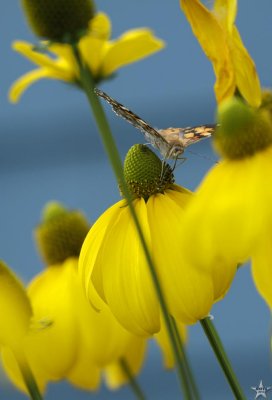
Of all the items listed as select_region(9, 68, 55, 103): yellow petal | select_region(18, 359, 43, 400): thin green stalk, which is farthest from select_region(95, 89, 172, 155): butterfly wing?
select_region(9, 68, 55, 103): yellow petal

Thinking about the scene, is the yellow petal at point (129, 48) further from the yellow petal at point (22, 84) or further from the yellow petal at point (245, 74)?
the yellow petal at point (245, 74)

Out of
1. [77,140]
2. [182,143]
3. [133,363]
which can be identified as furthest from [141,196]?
[77,140]

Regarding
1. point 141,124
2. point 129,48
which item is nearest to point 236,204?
point 141,124

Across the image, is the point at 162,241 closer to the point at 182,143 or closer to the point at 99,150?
the point at 182,143

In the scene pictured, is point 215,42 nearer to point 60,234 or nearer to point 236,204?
point 236,204

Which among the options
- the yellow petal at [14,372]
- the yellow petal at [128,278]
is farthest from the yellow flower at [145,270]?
the yellow petal at [14,372]

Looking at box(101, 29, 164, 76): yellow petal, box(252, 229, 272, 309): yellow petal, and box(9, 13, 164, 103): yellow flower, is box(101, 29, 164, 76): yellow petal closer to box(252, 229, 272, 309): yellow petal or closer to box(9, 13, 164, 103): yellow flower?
box(9, 13, 164, 103): yellow flower
